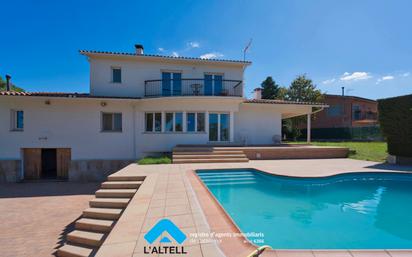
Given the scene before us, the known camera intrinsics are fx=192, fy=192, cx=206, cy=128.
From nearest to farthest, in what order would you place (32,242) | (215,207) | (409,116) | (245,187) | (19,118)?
(215,207), (32,242), (245,187), (409,116), (19,118)

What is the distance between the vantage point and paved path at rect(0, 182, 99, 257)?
5.56 metres

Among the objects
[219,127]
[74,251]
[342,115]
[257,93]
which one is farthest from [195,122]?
[342,115]

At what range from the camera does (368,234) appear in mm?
4480

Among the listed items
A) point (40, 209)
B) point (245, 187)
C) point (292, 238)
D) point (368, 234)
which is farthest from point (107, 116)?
point (368, 234)

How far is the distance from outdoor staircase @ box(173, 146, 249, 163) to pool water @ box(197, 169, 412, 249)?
2223mm

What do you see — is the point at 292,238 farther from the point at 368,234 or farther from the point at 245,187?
the point at 245,187

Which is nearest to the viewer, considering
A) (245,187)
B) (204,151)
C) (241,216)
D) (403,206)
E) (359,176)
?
(241,216)

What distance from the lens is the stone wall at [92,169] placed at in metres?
14.1

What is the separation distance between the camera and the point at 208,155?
40.7 ft

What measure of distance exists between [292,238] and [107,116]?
14.7 meters

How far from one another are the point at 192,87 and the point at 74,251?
1317cm

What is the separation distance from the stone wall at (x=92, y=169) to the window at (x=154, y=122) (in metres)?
2.99

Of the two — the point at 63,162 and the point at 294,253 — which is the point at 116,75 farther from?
the point at 294,253

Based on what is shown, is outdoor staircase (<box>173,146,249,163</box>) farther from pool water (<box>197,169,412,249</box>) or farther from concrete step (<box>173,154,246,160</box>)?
pool water (<box>197,169,412,249</box>)
